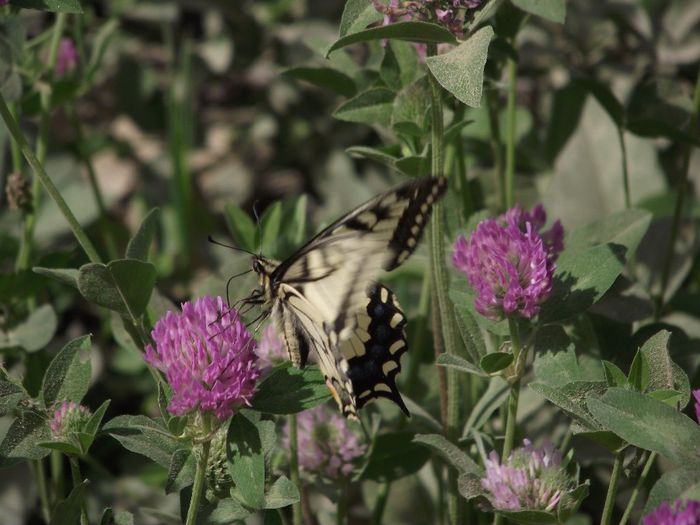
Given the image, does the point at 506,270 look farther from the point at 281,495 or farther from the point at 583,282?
the point at 281,495

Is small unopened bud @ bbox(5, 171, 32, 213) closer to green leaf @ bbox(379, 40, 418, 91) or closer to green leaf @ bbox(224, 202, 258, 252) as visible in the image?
green leaf @ bbox(224, 202, 258, 252)

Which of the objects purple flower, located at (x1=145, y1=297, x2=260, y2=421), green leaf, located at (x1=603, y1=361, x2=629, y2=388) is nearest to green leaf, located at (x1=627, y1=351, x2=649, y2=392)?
green leaf, located at (x1=603, y1=361, x2=629, y2=388)

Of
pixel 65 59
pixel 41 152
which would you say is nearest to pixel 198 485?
pixel 41 152

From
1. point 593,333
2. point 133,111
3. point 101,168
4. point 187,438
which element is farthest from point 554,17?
point 101,168

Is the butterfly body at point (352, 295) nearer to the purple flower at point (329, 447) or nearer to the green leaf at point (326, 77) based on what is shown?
the purple flower at point (329, 447)

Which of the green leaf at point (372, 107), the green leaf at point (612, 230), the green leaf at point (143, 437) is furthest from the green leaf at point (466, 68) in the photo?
the green leaf at point (143, 437)
